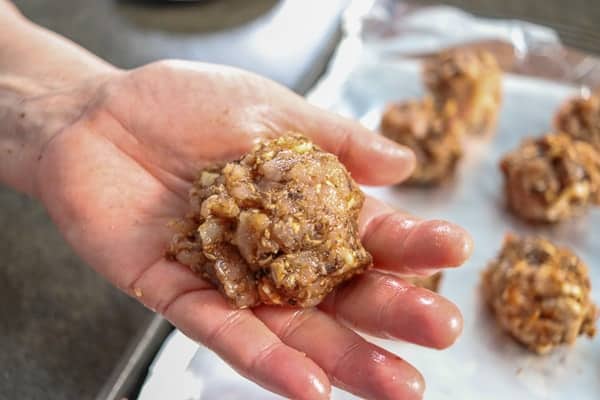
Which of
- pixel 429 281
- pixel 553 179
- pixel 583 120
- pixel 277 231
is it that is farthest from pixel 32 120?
pixel 583 120

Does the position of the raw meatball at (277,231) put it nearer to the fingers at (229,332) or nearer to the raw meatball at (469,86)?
the fingers at (229,332)

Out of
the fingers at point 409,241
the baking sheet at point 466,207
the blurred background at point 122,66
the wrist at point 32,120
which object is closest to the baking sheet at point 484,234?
the baking sheet at point 466,207

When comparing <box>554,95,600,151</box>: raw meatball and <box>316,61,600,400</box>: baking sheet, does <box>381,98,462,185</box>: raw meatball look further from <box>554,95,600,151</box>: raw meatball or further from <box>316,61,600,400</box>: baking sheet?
<box>554,95,600,151</box>: raw meatball

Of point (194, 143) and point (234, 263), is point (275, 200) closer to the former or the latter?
point (234, 263)

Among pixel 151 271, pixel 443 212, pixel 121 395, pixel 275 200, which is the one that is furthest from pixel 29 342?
pixel 443 212

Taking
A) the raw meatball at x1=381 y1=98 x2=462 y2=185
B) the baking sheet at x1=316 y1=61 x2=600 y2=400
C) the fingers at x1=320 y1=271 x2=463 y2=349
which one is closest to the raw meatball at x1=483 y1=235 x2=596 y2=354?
the baking sheet at x1=316 y1=61 x2=600 y2=400

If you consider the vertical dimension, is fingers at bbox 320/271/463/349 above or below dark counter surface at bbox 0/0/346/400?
above
